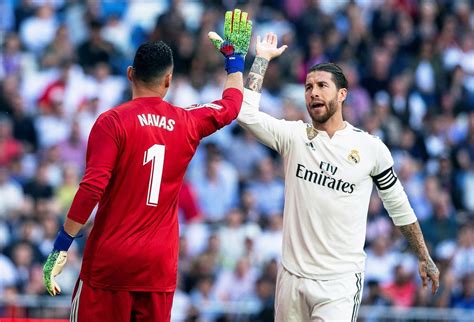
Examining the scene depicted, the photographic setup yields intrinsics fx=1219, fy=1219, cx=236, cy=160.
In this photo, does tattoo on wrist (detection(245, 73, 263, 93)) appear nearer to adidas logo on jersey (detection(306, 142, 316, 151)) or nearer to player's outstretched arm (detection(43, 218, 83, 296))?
adidas logo on jersey (detection(306, 142, 316, 151))

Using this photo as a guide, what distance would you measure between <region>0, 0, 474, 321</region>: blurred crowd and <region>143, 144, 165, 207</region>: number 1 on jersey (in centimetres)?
623

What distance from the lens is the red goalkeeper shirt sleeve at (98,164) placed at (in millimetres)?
7844

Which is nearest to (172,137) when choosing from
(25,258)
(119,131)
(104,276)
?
(119,131)

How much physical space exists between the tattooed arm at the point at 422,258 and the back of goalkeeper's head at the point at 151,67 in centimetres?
246

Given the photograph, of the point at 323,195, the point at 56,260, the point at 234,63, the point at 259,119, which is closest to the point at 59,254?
the point at 56,260

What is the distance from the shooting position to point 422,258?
9.45 metres

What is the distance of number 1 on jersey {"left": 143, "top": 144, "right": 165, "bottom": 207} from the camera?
8.09 metres

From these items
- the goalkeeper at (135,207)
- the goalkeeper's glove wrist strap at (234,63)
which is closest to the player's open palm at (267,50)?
the goalkeeper's glove wrist strap at (234,63)

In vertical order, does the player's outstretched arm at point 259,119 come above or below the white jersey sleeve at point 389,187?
above

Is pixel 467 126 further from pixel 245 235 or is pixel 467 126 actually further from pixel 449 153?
pixel 245 235

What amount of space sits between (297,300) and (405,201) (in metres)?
1.18

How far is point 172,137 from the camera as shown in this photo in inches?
322

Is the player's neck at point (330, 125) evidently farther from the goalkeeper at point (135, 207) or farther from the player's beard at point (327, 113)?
the goalkeeper at point (135, 207)

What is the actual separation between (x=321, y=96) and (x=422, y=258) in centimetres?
150
